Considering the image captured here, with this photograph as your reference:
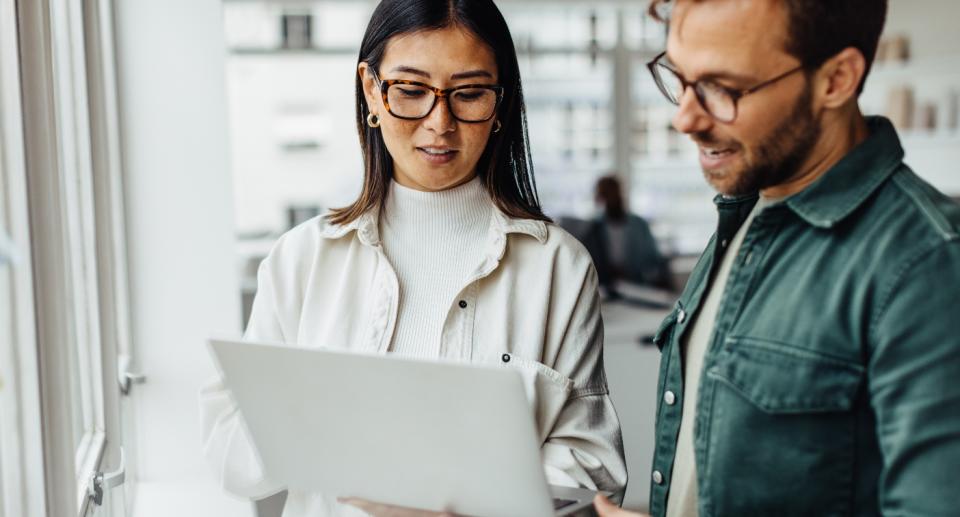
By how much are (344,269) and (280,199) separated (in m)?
5.47

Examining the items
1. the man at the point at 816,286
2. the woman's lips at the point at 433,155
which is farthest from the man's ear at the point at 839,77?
the woman's lips at the point at 433,155

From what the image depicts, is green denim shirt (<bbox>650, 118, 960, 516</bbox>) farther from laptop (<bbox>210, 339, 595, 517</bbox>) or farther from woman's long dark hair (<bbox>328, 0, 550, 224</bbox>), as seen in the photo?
woman's long dark hair (<bbox>328, 0, 550, 224</bbox>)

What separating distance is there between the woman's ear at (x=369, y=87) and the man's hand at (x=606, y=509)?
25.9 inches

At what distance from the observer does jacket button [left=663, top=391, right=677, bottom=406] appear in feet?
4.40

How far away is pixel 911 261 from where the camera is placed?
104cm

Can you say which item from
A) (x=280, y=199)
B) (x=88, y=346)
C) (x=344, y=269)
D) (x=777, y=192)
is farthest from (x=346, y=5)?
(x=777, y=192)

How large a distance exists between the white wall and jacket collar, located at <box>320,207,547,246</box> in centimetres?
133

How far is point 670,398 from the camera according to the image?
1.35m

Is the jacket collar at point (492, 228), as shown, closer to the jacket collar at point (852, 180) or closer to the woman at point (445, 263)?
the woman at point (445, 263)

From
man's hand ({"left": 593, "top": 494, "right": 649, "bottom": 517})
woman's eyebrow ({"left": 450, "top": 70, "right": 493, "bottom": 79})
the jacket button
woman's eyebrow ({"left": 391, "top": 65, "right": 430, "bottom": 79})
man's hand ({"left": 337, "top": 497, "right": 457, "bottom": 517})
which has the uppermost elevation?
woman's eyebrow ({"left": 391, "top": 65, "right": 430, "bottom": 79})

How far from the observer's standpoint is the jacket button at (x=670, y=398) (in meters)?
1.34

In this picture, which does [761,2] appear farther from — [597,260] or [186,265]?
[597,260]

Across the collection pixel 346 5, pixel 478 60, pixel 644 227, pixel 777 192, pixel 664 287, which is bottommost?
pixel 664 287

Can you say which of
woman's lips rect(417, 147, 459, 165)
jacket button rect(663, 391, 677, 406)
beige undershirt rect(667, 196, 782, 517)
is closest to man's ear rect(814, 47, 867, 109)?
beige undershirt rect(667, 196, 782, 517)
